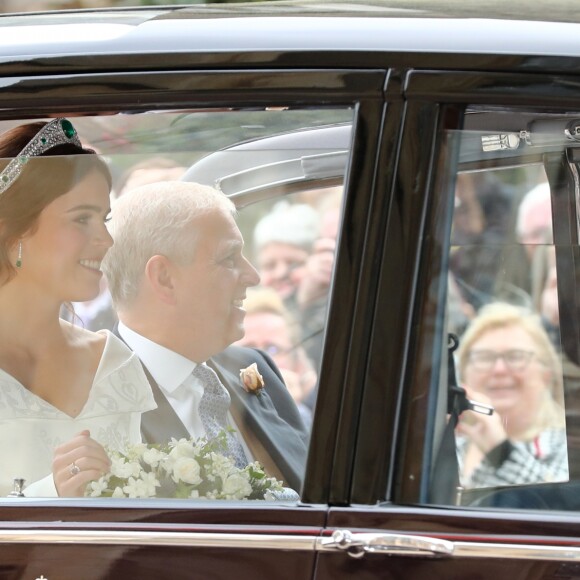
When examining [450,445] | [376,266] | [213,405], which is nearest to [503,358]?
[450,445]

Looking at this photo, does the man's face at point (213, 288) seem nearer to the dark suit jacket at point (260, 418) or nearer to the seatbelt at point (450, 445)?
the dark suit jacket at point (260, 418)

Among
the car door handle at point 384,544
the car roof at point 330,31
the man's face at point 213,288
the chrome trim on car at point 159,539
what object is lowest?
the chrome trim on car at point 159,539

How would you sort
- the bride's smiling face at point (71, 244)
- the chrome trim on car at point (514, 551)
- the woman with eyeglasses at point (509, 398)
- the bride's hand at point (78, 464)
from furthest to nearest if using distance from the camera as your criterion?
the bride's smiling face at point (71, 244) → the bride's hand at point (78, 464) → the woman with eyeglasses at point (509, 398) → the chrome trim on car at point (514, 551)

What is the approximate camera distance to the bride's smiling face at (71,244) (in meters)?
2.04

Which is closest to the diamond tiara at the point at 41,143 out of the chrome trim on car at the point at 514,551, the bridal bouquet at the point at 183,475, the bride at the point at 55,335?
the bride at the point at 55,335

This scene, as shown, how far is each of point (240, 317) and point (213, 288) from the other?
0.10 metres

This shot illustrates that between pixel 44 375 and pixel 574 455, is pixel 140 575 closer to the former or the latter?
pixel 44 375

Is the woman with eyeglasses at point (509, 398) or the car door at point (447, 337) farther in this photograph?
the woman with eyeglasses at point (509, 398)

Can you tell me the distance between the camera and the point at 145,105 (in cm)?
181

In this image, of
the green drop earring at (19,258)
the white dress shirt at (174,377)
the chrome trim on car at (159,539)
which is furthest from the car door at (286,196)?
the green drop earring at (19,258)

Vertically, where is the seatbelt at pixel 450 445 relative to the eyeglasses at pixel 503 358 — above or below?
below

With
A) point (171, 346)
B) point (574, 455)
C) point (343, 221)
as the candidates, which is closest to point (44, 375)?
point (171, 346)

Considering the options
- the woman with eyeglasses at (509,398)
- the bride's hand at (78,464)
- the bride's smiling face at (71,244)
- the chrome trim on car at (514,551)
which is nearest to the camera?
the chrome trim on car at (514,551)

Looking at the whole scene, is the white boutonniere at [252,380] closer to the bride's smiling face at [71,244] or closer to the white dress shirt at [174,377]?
the white dress shirt at [174,377]
